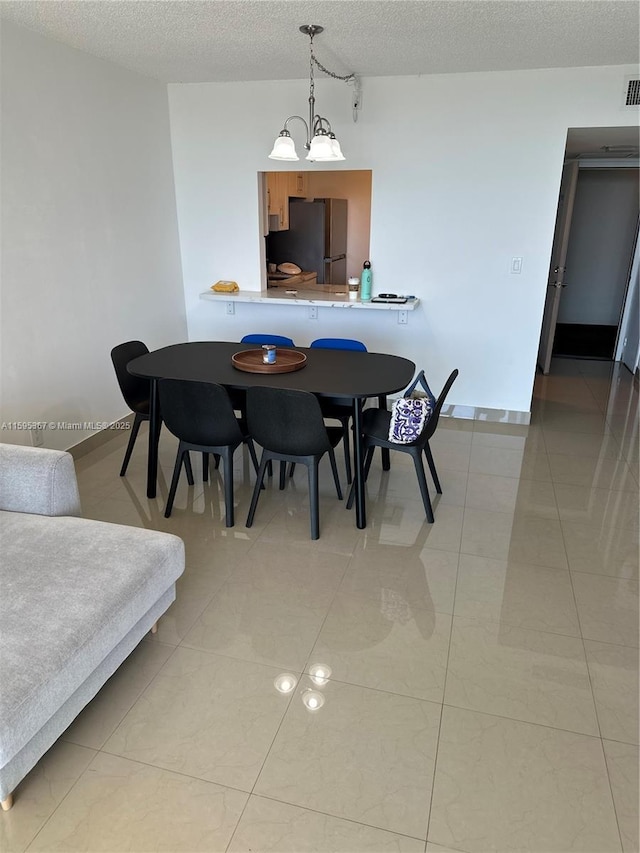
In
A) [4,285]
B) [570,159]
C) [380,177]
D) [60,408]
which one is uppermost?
[570,159]

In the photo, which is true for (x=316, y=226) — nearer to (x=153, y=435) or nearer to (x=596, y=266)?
(x=596, y=266)

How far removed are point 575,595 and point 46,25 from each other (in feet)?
13.0

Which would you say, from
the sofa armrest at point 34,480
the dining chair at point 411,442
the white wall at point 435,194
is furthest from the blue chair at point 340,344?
the sofa armrest at point 34,480

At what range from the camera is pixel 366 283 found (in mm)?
4414

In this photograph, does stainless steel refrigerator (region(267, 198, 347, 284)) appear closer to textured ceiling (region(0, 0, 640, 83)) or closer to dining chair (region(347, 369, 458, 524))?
textured ceiling (region(0, 0, 640, 83))

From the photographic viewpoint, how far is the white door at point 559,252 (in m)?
5.38

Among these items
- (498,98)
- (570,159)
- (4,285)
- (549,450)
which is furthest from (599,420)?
(4,285)

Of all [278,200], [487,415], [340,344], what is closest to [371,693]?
[340,344]

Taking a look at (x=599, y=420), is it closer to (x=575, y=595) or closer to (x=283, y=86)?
(x=575, y=595)

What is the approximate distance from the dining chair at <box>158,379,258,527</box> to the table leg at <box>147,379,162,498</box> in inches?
7.3

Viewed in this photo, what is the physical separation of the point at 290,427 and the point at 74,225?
83.0 inches

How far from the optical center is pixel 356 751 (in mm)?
1729

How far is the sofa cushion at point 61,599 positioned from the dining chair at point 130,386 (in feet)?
4.19

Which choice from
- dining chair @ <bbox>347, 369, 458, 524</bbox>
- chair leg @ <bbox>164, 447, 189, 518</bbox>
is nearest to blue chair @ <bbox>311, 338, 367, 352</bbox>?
dining chair @ <bbox>347, 369, 458, 524</bbox>
